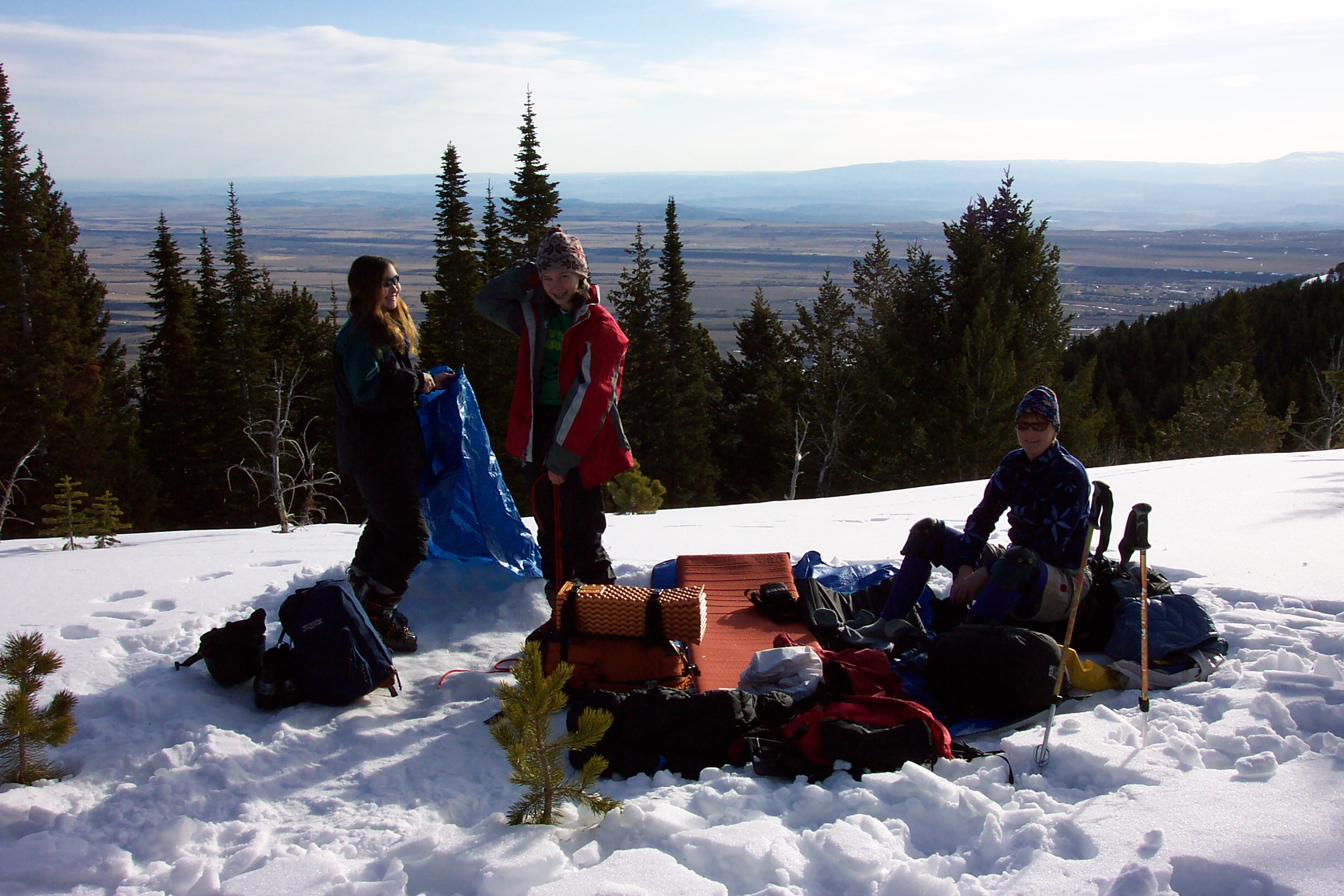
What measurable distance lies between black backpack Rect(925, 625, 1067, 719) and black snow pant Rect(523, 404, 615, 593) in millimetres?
1816

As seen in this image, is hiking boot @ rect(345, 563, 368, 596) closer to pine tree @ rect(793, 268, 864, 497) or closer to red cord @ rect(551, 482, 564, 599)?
red cord @ rect(551, 482, 564, 599)

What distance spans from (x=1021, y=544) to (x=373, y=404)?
329 centimetres

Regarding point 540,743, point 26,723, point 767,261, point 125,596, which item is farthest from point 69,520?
point 767,261

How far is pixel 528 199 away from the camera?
87.9ft

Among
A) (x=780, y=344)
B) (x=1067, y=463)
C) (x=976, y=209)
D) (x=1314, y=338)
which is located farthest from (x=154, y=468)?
(x=1314, y=338)

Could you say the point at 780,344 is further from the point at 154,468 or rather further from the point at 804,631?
the point at 804,631

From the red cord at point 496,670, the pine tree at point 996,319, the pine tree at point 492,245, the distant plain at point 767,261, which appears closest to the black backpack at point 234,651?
the red cord at point 496,670

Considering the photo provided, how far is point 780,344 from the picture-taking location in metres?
37.2

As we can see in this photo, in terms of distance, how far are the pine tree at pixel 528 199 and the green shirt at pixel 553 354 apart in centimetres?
2284

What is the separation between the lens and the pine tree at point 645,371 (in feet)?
101

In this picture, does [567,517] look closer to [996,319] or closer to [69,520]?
[69,520]

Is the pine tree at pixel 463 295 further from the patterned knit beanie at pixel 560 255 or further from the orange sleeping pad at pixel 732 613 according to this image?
the patterned knit beanie at pixel 560 255

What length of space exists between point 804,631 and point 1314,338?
50488 millimetres

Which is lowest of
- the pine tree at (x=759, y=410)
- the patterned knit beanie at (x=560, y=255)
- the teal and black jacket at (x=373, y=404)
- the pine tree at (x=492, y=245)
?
the pine tree at (x=759, y=410)
